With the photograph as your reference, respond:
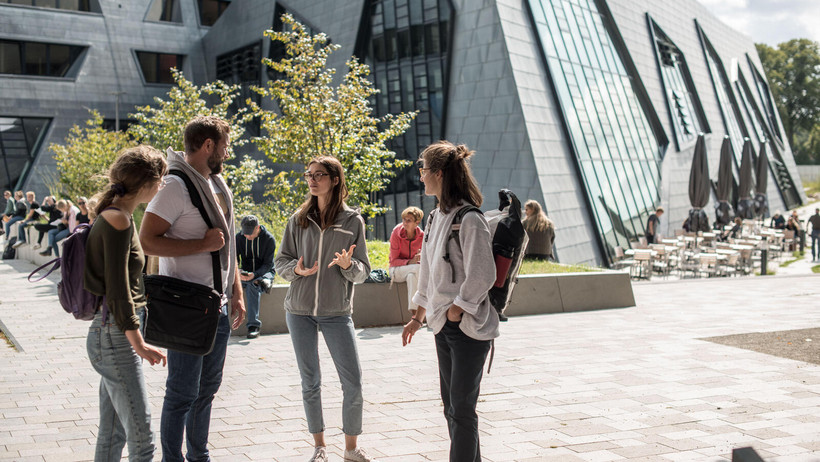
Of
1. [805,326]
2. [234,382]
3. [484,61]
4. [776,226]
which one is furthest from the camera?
[776,226]

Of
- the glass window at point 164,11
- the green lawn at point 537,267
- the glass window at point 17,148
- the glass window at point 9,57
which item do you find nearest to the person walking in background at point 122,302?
the green lawn at point 537,267

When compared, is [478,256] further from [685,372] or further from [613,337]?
[613,337]

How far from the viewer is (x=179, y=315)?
3766mm

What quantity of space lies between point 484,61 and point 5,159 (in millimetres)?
26386

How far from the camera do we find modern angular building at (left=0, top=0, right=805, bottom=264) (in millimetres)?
20141

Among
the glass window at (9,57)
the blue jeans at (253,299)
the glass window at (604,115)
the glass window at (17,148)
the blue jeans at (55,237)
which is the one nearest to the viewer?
the blue jeans at (253,299)

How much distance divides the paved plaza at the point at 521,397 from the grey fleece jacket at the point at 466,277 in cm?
134

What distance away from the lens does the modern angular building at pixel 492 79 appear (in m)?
20.1

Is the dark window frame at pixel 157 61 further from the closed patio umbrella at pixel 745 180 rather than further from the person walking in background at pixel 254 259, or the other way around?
the person walking in background at pixel 254 259

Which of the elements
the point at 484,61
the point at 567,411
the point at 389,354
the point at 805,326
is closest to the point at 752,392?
the point at 567,411

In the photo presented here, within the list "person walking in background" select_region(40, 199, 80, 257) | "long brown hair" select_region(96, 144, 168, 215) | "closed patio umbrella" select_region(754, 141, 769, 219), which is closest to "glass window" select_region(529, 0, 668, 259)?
"closed patio umbrella" select_region(754, 141, 769, 219)

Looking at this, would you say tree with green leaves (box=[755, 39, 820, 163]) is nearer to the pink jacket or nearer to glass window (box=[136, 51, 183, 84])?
glass window (box=[136, 51, 183, 84])

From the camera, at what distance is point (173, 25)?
4006 centimetres

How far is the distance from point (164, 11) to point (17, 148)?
10.4 metres
